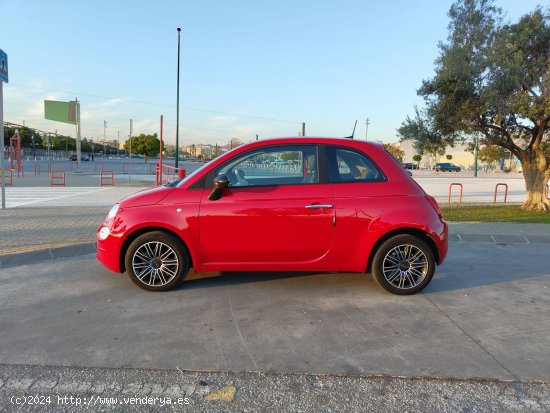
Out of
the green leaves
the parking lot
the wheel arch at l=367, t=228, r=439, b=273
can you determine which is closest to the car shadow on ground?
the parking lot

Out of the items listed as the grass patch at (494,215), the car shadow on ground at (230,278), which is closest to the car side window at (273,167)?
Result: the car shadow on ground at (230,278)

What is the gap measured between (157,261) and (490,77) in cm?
961

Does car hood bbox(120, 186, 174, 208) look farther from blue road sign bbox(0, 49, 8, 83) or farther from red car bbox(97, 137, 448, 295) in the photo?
blue road sign bbox(0, 49, 8, 83)

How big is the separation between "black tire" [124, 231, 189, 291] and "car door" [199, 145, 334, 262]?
0.31 m

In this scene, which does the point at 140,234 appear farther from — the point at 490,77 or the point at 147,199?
the point at 490,77

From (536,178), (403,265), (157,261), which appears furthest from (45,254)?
(536,178)

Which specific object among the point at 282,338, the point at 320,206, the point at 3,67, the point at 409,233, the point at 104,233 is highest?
the point at 3,67

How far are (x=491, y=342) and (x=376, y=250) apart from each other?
4.95ft

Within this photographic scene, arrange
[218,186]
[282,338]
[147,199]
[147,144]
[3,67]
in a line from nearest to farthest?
1. [282,338]
2. [218,186]
3. [147,199]
4. [3,67]
5. [147,144]

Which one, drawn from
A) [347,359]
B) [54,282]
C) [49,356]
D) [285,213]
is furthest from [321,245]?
[54,282]

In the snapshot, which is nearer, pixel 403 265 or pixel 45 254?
pixel 403 265

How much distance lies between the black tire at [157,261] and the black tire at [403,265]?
228 cm

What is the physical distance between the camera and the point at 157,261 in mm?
4637

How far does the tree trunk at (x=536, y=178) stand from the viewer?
12078 mm
